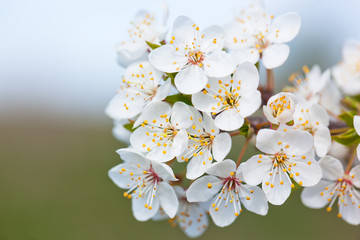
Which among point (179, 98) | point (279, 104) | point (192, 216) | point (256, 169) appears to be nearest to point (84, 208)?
point (192, 216)

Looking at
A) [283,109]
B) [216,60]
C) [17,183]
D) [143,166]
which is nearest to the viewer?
[283,109]

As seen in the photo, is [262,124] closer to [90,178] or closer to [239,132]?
[239,132]

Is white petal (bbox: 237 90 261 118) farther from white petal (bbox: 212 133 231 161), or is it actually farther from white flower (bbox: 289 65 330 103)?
white flower (bbox: 289 65 330 103)

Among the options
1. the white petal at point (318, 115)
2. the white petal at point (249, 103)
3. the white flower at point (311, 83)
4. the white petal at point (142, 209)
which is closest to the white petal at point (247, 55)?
the white petal at point (249, 103)

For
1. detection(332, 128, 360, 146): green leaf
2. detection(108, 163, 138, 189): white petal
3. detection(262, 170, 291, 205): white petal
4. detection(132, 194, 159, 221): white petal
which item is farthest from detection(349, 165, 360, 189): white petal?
detection(108, 163, 138, 189): white petal

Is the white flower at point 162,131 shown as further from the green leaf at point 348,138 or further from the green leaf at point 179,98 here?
the green leaf at point 348,138

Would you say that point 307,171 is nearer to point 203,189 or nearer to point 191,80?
point 203,189

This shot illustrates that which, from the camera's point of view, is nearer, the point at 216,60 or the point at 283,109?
the point at 283,109

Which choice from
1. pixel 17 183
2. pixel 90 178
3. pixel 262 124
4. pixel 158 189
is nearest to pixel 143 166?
pixel 158 189

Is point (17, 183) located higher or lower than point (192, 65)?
lower
